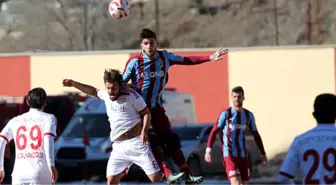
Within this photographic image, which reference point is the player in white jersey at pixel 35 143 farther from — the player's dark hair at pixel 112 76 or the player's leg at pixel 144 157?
the player's leg at pixel 144 157

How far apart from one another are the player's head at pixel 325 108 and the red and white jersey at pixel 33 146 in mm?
3205

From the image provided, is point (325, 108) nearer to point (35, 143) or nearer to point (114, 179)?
point (35, 143)

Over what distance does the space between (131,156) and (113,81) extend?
99 centimetres

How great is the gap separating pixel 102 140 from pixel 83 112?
106 centimetres

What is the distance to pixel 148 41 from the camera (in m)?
11.5

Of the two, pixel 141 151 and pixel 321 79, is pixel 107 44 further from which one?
pixel 141 151

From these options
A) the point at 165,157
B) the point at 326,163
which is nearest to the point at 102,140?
the point at 165,157

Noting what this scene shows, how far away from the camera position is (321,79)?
21656mm

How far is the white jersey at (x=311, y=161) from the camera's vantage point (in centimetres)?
714

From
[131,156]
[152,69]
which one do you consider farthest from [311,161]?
[152,69]

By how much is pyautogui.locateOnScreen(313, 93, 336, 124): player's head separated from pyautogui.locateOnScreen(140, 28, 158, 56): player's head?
4576 mm

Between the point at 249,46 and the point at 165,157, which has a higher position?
the point at 249,46

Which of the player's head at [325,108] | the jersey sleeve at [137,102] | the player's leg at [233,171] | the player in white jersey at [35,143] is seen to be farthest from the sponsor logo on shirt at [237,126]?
the player's head at [325,108]

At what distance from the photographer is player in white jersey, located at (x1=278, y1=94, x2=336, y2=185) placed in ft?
23.4
